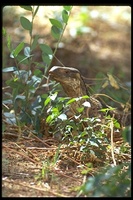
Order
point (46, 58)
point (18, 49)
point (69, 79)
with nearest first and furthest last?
point (18, 49)
point (69, 79)
point (46, 58)

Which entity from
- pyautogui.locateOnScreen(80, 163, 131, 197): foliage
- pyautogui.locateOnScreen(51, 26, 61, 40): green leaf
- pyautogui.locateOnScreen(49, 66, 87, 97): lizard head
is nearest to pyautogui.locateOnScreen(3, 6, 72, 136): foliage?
pyautogui.locateOnScreen(51, 26, 61, 40): green leaf

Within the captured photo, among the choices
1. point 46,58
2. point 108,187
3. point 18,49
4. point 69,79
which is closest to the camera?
point 108,187

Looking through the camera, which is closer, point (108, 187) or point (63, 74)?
point (108, 187)

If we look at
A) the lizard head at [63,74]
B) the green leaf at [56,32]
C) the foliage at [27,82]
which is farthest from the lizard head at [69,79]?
the green leaf at [56,32]

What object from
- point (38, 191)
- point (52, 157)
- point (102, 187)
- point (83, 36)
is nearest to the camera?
point (102, 187)

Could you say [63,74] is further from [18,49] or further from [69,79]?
[18,49]

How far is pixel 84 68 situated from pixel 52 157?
2.57 meters

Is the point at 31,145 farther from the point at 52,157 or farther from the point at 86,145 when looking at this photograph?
the point at 86,145

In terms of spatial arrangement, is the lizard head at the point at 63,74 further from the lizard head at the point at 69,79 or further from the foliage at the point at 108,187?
the foliage at the point at 108,187

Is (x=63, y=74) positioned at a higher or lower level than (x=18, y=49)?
lower

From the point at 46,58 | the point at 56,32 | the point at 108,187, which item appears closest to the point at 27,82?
the point at 46,58

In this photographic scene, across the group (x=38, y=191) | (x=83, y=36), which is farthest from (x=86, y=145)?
(x=83, y=36)

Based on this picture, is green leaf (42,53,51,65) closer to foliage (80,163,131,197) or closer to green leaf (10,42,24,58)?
green leaf (10,42,24,58)

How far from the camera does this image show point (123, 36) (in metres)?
6.89
